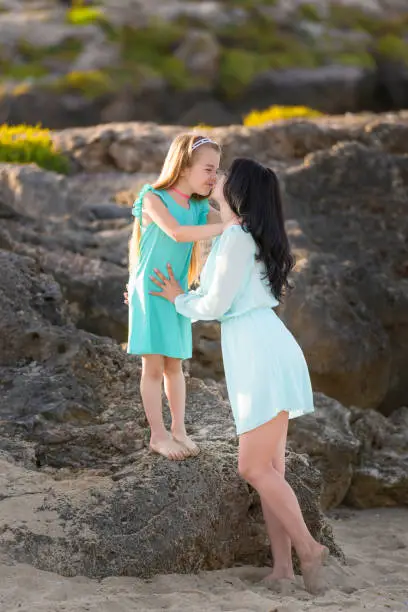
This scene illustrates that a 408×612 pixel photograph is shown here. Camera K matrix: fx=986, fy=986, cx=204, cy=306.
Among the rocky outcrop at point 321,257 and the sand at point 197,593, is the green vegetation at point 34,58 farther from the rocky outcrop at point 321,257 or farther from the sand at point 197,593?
the sand at point 197,593

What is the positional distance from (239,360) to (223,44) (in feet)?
109

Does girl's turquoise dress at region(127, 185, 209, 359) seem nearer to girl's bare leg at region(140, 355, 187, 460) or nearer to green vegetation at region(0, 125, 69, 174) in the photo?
girl's bare leg at region(140, 355, 187, 460)

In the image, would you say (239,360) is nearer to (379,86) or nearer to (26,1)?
(379,86)

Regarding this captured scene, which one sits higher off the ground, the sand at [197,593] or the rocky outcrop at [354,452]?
the sand at [197,593]

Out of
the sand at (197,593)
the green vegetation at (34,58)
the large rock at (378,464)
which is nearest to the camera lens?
the sand at (197,593)

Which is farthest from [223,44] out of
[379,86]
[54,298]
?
[54,298]

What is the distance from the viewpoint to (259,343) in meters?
4.26

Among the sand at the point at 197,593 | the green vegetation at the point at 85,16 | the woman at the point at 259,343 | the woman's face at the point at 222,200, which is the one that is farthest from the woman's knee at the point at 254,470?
the green vegetation at the point at 85,16

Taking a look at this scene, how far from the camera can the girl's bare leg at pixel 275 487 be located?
169 inches

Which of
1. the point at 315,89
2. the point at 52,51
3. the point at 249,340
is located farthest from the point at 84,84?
the point at 249,340

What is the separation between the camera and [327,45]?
36594 millimetres

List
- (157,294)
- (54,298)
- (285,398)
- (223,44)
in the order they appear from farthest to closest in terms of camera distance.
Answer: (223,44) → (54,298) → (157,294) → (285,398)

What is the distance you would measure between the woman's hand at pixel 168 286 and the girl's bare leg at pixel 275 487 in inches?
28.4

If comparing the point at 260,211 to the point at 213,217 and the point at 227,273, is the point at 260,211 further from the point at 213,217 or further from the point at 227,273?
the point at 213,217
